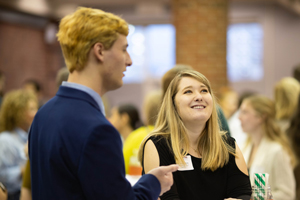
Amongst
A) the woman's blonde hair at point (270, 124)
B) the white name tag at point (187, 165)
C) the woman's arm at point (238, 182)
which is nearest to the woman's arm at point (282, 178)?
the woman's blonde hair at point (270, 124)

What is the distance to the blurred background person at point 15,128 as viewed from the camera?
3.33m

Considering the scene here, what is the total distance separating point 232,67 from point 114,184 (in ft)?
33.1

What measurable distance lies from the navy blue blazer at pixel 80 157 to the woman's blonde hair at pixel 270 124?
6.88ft

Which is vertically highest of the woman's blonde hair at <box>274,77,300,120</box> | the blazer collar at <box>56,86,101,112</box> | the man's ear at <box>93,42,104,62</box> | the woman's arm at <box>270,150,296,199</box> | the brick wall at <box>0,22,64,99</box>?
the brick wall at <box>0,22,64,99</box>

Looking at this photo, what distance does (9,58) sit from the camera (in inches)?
355

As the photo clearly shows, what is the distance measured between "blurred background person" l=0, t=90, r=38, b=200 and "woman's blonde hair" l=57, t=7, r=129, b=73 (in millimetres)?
2297

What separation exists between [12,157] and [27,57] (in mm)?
6703

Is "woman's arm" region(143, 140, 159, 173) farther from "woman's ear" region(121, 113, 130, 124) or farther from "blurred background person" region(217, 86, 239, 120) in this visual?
"blurred background person" region(217, 86, 239, 120)

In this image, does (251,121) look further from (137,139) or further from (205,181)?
(205,181)

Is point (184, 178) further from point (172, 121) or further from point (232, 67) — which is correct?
point (232, 67)

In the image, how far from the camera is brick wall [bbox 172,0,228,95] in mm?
6109

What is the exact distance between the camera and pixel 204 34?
6121 millimetres

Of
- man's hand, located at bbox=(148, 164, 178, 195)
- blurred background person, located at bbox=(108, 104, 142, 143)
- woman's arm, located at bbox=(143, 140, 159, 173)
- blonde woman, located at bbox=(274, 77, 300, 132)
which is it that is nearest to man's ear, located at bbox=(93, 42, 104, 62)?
man's hand, located at bbox=(148, 164, 178, 195)

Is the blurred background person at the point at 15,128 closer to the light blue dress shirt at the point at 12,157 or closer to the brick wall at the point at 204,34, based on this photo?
the light blue dress shirt at the point at 12,157
